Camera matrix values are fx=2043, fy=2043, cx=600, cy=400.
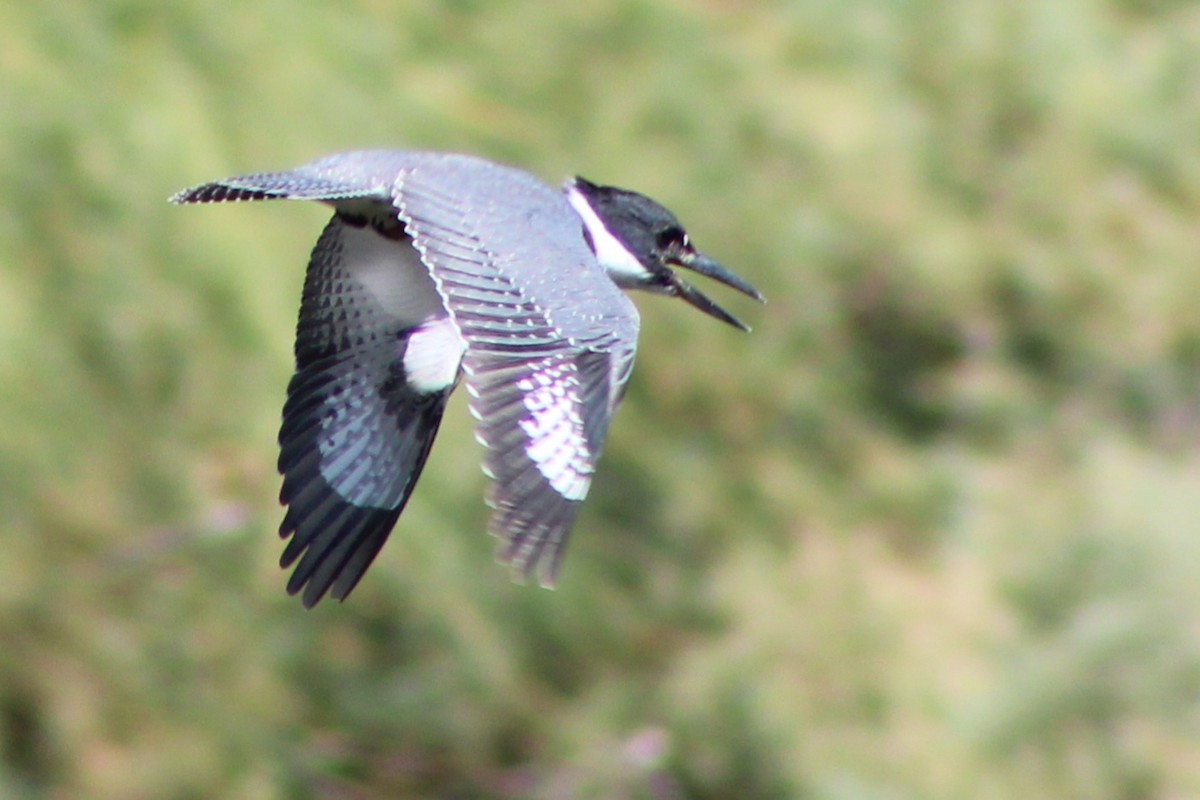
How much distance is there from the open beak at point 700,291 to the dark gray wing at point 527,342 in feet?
0.88

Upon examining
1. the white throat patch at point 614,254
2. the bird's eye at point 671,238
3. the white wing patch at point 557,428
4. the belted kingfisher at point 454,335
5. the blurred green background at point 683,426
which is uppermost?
the blurred green background at point 683,426

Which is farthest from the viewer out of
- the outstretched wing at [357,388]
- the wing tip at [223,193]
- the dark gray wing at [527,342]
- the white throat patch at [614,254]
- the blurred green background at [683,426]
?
the blurred green background at [683,426]

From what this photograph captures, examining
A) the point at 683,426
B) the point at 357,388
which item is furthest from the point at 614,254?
the point at 683,426

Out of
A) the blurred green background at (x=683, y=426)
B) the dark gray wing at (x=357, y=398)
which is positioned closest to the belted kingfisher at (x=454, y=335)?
the dark gray wing at (x=357, y=398)

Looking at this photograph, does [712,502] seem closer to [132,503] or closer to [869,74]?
[869,74]

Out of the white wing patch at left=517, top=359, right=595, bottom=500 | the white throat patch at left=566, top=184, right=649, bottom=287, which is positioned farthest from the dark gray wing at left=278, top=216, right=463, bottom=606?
the white wing patch at left=517, top=359, right=595, bottom=500

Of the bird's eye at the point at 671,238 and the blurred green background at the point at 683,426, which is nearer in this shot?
the bird's eye at the point at 671,238

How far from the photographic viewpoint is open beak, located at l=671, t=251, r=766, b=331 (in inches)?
86.4

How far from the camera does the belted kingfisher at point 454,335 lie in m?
1.73

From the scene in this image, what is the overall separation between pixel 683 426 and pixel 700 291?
1.59m

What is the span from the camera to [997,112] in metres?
4.36

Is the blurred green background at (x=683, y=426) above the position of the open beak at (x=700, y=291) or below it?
above

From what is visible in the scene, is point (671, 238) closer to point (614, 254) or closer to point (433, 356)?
point (614, 254)

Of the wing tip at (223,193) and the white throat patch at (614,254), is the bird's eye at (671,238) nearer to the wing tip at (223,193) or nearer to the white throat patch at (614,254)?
the white throat patch at (614,254)
